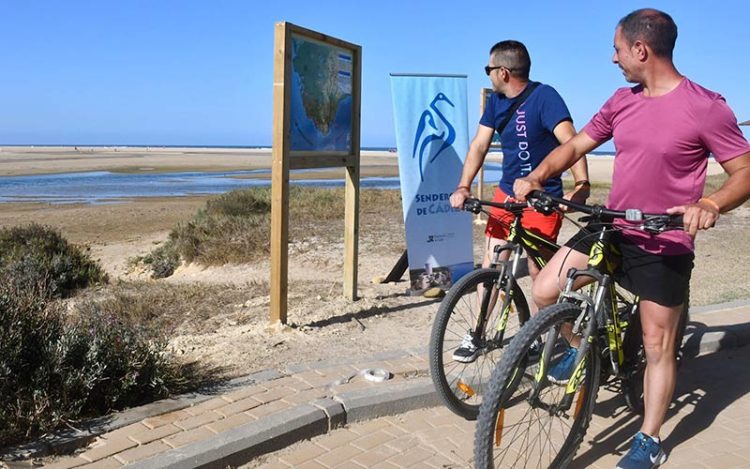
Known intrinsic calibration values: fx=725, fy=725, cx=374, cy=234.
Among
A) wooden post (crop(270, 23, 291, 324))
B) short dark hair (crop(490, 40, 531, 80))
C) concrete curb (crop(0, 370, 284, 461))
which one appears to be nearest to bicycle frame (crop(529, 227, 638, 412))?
short dark hair (crop(490, 40, 531, 80))

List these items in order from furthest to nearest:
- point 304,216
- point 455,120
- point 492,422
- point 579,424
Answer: point 304,216 < point 455,120 < point 579,424 < point 492,422

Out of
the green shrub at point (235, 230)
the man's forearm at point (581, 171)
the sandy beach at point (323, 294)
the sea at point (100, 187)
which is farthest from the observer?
the sea at point (100, 187)

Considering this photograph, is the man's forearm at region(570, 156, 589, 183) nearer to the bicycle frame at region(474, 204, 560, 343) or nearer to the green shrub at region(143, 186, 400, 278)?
the bicycle frame at region(474, 204, 560, 343)

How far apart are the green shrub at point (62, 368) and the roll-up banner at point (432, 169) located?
3372 mm

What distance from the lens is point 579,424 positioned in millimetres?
3662

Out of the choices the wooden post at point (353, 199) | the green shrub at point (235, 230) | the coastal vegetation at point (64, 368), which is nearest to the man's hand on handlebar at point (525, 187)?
the coastal vegetation at point (64, 368)

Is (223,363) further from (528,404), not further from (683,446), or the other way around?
(683,446)

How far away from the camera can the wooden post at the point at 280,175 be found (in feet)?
18.7

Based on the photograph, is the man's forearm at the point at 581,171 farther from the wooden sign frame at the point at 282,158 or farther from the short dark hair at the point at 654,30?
the wooden sign frame at the point at 282,158

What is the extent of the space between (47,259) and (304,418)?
22.5 ft

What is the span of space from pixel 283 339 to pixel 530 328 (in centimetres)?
295

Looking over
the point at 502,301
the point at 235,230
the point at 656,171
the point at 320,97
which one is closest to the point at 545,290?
the point at 502,301

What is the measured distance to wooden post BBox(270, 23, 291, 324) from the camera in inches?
225

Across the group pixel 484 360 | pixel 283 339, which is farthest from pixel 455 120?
pixel 484 360
